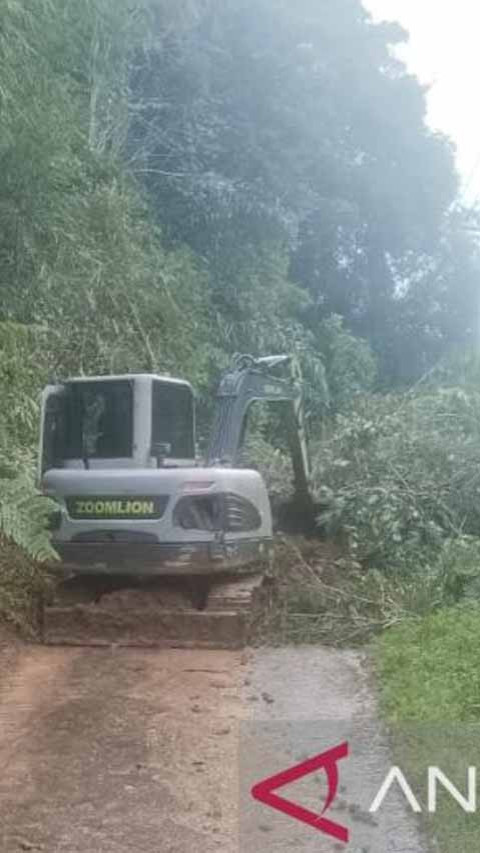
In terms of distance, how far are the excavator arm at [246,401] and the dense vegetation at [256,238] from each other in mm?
899

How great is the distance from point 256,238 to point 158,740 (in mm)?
12207

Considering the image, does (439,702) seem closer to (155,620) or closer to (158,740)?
(158,740)

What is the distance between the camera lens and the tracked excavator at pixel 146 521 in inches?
263

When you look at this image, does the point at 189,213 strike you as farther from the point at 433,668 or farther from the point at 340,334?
the point at 433,668

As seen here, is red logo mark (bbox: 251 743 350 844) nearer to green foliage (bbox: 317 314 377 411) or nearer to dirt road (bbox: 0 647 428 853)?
dirt road (bbox: 0 647 428 853)

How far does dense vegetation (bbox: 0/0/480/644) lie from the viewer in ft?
24.0

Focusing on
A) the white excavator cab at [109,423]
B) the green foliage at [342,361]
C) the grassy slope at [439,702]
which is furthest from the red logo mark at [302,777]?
the green foliage at [342,361]

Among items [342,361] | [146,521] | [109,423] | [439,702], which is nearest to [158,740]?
[439,702]

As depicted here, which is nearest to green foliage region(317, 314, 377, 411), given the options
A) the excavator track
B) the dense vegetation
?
the dense vegetation

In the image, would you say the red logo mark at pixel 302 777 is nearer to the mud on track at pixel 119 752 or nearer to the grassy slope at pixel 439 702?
the mud on track at pixel 119 752

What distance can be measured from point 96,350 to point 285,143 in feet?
28.5

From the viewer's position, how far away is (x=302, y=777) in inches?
160

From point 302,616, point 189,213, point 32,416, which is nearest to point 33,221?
point 32,416

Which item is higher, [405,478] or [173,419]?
[173,419]
